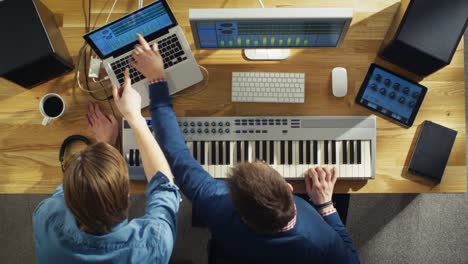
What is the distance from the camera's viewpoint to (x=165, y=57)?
161 centimetres

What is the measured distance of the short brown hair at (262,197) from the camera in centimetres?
118

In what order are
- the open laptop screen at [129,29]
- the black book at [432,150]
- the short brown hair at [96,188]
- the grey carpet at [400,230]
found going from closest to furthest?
the short brown hair at [96,188] < the open laptop screen at [129,29] < the black book at [432,150] < the grey carpet at [400,230]

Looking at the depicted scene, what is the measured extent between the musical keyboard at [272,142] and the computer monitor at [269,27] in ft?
1.04

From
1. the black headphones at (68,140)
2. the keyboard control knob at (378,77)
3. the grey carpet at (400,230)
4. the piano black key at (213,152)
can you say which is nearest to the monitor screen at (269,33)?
the keyboard control knob at (378,77)

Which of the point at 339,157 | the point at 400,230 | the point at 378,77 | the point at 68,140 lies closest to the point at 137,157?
the point at 68,140

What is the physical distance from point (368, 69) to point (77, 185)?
48.2 inches

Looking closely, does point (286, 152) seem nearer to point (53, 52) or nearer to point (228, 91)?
point (228, 91)

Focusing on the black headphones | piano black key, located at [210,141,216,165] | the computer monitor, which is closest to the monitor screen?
the computer monitor

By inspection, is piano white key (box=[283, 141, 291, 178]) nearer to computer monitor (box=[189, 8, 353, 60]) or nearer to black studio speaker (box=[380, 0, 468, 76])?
computer monitor (box=[189, 8, 353, 60])

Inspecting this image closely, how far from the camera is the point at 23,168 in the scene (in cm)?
164

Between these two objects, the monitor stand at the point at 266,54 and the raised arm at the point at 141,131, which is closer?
the raised arm at the point at 141,131

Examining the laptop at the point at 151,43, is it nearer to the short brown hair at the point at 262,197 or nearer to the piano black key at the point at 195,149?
the piano black key at the point at 195,149

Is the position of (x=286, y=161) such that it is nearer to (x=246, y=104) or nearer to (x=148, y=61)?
(x=246, y=104)

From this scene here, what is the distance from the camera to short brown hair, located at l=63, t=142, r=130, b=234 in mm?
1110
